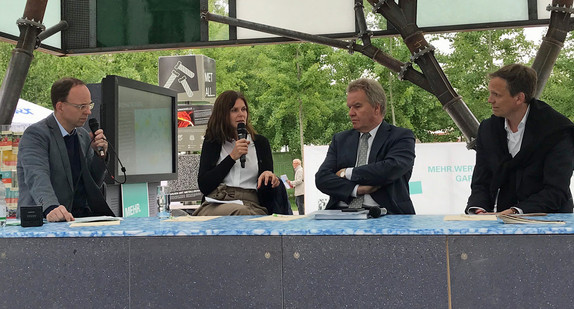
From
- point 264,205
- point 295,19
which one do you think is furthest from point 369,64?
point 264,205

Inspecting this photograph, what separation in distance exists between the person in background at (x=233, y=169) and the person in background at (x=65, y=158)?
63cm

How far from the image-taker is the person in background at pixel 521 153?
140 inches

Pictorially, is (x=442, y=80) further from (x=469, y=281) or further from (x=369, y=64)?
(x=369, y=64)

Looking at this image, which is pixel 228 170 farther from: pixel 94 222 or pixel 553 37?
pixel 553 37

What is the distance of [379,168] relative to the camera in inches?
152

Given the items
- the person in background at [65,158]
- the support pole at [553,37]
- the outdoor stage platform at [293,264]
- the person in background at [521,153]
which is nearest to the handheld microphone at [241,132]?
the person in background at [65,158]

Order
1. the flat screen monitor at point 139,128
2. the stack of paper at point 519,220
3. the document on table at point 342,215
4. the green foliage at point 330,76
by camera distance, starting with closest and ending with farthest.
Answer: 1. the stack of paper at point 519,220
2. the document on table at point 342,215
3. the flat screen monitor at point 139,128
4. the green foliage at point 330,76

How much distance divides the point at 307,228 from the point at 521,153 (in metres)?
1.41

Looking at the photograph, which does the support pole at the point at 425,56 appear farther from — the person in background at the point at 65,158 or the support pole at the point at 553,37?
the person in background at the point at 65,158

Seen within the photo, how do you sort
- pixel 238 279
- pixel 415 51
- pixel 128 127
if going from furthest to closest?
pixel 415 51 → pixel 128 127 → pixel 238 279

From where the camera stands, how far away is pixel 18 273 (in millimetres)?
3115

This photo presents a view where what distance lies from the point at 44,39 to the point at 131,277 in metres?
3.97

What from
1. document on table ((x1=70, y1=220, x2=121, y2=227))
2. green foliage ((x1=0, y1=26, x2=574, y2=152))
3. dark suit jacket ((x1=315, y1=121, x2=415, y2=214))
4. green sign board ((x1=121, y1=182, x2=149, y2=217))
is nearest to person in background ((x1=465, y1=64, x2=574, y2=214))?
dark suit jacket ((x1=315, y1=121, x2=415, y2=214))

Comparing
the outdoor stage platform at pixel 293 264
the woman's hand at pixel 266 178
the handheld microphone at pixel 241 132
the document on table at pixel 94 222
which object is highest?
the handheld microphone at pixel 241 132
